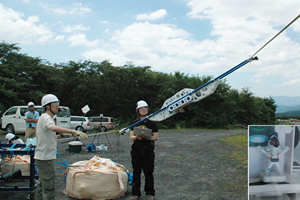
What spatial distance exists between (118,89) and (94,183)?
23438 mm

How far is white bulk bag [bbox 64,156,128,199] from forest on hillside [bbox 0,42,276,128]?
64.7 feet

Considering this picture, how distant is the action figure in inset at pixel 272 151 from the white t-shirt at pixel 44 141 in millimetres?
2773

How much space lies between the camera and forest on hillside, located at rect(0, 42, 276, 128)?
24859 millimetres

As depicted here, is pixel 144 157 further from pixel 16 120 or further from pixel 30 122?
pixel 16 120

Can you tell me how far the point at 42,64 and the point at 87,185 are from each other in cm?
2773

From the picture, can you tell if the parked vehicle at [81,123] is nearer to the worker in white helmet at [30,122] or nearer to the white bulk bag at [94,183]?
the worker in white helmet at [30,122]

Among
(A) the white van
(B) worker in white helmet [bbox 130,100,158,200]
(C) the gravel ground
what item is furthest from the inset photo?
(A) the white van

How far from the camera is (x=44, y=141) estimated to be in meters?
3.63

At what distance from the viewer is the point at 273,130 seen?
2.93 m

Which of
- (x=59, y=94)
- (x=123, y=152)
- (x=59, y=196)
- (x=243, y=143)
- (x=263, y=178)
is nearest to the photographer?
(x=263, y=178)

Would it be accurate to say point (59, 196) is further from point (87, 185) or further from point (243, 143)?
point (243, 143)

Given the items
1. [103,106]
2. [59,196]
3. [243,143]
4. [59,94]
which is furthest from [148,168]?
[59,94]

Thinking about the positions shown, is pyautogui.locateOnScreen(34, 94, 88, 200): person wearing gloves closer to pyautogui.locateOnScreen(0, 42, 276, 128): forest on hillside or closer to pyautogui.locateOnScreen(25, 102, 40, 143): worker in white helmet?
pyautogui.locateOnScreen(25, 102, 40, 143): worker in white helmet

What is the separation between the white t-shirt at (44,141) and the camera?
3571 mm
